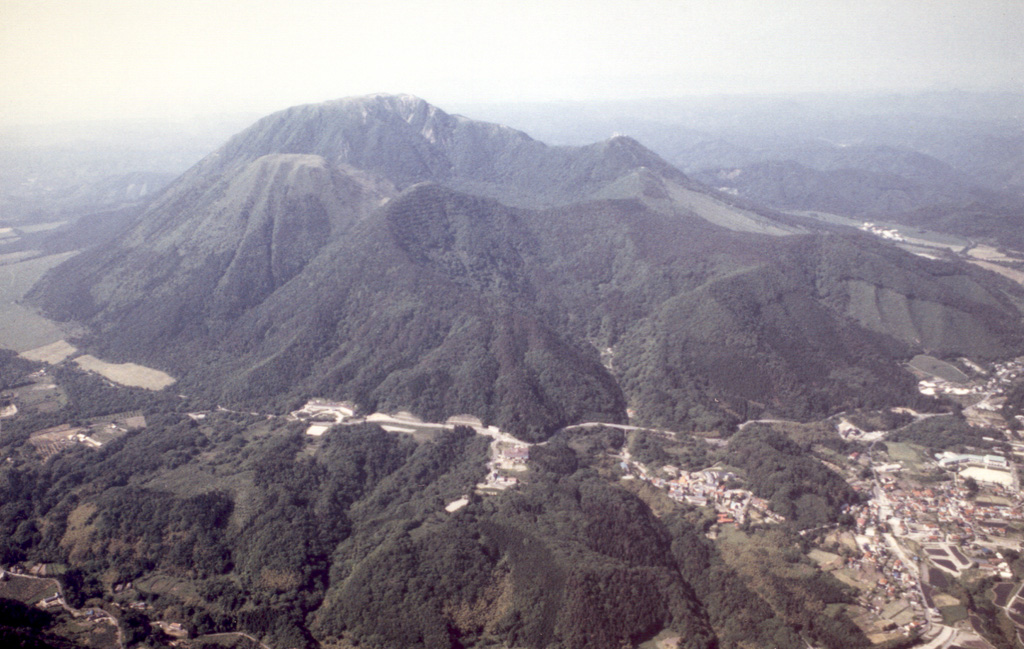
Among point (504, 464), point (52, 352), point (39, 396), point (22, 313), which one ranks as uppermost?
point (22, 313)

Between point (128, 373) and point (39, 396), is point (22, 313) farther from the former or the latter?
point (128, 373)

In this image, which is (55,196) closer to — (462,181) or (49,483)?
(462,181)

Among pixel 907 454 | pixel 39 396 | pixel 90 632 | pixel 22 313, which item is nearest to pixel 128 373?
pixel 39 396

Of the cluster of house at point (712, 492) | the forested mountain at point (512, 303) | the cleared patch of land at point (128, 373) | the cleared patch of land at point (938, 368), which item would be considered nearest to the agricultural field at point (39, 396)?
the cleared patch of land at point (128, 373)

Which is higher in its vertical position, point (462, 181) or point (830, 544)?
point (462, 181)

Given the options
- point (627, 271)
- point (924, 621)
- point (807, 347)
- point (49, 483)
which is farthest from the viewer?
point (627, 271)

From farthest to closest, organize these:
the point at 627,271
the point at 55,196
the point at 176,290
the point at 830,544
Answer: the point at 55,196 < the point at 627,271 < the point at 176,290 < the point at 830,544

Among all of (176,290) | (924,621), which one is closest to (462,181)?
(176,290)
